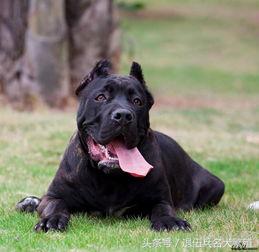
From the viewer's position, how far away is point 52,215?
670cm

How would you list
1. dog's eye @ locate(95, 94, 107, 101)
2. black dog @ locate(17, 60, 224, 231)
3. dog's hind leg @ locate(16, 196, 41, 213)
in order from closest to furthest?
black dog @ locate(17, 60, 224, 231), dog's eye @ locate(95, 94, 107, 101), dog's hind leg @ locate(16, 196, 41, 213)

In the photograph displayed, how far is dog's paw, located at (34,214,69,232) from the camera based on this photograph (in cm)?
647

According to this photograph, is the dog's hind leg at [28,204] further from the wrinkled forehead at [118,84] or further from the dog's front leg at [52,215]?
the wrinkled forehead at [118,84]

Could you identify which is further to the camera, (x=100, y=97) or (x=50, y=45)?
(x=50, y=45)

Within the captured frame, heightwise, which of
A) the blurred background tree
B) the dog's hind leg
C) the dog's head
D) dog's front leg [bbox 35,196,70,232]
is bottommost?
the blurred background tree

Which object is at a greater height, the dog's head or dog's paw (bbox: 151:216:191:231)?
the dog's head

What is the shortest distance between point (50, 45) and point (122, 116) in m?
10.4

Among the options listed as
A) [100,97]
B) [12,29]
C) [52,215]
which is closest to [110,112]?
[100,97]

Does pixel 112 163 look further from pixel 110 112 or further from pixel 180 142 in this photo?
pixel 180 142

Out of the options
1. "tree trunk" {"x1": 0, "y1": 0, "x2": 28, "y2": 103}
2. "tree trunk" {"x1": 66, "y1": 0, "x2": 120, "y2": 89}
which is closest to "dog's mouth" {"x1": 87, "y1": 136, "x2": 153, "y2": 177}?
"tree trunk" {"x1": 0, "y1": 0, "x2": 28, "y2": 103}

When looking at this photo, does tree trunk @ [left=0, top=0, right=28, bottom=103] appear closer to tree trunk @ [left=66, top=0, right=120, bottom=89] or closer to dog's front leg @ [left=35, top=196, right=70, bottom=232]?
tree trunk @ [left=66, top=0, right=120, bottom=89]

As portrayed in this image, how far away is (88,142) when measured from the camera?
691 centimetres

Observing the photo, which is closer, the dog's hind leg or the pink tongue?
the pink tongue

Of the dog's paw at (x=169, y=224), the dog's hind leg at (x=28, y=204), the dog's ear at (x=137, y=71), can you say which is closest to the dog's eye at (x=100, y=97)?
the dog's ear at (x=137, y=71)
